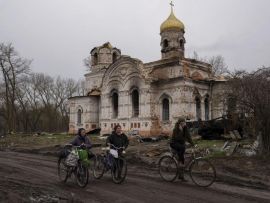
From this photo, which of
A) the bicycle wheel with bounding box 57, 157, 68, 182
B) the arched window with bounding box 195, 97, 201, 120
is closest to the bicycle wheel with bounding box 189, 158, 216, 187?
the bicycle wheel with bounding box 57, 157, 68, 182

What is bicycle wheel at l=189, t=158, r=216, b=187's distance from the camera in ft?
35.8

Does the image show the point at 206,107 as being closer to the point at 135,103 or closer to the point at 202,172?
the point at 135,103

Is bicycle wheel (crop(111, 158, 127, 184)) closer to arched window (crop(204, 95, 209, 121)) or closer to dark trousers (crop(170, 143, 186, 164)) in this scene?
dark trousers (crop(170, 143, 186, 164))

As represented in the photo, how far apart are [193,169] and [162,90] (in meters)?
Answer: 20.0

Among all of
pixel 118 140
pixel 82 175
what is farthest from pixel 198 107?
pixel 82 175

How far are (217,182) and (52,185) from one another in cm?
504

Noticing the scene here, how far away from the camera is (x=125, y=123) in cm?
3331

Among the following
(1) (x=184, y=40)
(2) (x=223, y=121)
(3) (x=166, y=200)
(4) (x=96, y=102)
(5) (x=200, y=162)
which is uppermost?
(1) (x=184, y=40)

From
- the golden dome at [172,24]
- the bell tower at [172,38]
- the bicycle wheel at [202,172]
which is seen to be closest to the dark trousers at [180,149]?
the bicycle wheel at [202,172]

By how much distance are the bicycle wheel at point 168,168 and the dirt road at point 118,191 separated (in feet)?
0.82

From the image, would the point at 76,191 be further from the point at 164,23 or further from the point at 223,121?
the point at 164,23

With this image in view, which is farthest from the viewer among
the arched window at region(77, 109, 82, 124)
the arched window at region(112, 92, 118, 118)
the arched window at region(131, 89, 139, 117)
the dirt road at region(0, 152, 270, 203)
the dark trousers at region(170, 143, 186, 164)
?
the arched window at region(77, 109, 82, 124)

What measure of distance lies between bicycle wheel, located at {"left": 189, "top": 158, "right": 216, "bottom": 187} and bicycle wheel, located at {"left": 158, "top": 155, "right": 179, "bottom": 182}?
1.80 ft

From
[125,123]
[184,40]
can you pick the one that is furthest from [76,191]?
[184,40]
